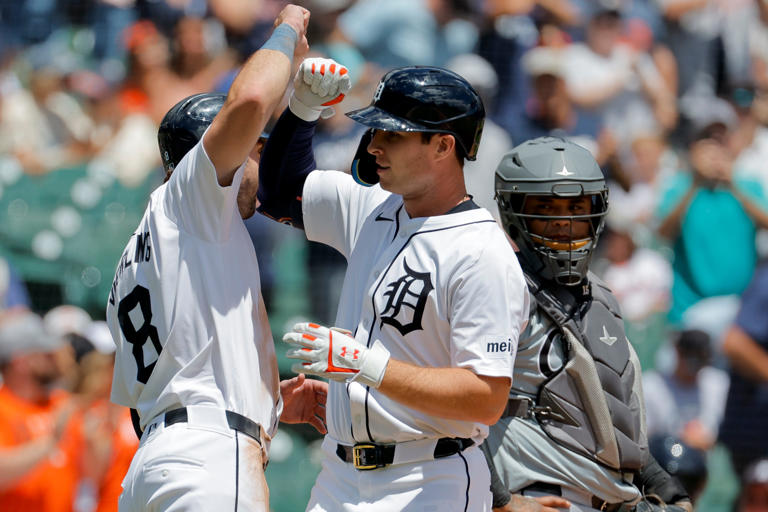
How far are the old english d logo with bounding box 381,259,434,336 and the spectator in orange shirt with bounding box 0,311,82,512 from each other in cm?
354

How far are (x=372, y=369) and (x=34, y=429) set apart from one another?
3756mm

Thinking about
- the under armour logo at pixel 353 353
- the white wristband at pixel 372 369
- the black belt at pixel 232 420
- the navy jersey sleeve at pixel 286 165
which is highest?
the navy jersey sleeve at pixel 286 165

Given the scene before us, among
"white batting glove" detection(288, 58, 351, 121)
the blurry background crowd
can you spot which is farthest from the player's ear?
the blurry background crowd

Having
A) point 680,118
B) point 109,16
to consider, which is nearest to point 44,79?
point 109,16

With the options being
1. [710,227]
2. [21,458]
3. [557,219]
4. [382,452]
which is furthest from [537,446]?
[710,227]

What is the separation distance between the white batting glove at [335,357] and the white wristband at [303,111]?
77cm

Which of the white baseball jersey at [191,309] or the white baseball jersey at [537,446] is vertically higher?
the white baseball jersey at [191,309]

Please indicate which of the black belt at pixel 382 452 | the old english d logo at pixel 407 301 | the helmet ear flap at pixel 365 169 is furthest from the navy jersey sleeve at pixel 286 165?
the black belt at pixel 382 452

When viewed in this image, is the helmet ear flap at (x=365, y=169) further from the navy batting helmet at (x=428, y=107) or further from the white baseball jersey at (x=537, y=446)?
the white baseball jersey at (x=537, y=446)

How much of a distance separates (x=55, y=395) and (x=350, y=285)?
348 cm

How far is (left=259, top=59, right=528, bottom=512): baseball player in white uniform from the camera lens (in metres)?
2.49

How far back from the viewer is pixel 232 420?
2.58 m

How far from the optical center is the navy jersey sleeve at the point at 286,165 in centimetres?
301

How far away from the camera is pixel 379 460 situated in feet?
8.61
